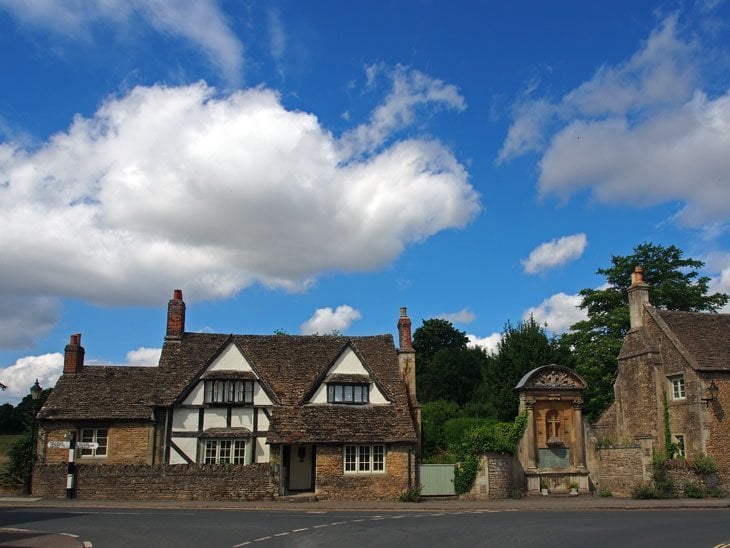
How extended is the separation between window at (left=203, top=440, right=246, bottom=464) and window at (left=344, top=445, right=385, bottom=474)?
17.7ft

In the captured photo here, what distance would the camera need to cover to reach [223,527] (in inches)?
695

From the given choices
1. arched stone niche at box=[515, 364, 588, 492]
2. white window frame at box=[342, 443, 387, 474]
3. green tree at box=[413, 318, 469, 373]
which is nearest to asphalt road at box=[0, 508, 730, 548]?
white window frame at box=[342, 443, 387, 474]

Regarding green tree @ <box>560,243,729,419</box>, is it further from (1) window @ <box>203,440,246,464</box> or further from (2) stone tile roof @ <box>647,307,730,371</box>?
(1) window @ <box>203,440,246,464</box>

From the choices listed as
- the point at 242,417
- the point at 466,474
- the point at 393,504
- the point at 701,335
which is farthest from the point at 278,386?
the point at 701,335

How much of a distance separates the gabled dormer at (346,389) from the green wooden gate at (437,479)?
405 cm

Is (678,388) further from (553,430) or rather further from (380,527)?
(380,527)

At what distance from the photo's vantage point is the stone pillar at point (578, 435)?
1216 inches

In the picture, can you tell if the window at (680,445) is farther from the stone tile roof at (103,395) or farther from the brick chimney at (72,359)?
the brick chimney at (72,359)

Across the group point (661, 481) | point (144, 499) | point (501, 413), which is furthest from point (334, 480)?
point (501, 413)

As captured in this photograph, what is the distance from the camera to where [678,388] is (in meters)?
32.9

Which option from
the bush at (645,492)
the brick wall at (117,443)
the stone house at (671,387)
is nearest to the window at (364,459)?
the brick wall at (117,443)

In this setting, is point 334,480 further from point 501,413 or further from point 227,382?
point 501,413

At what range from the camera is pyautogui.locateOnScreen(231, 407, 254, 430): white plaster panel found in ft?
105

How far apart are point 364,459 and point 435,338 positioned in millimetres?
56067
